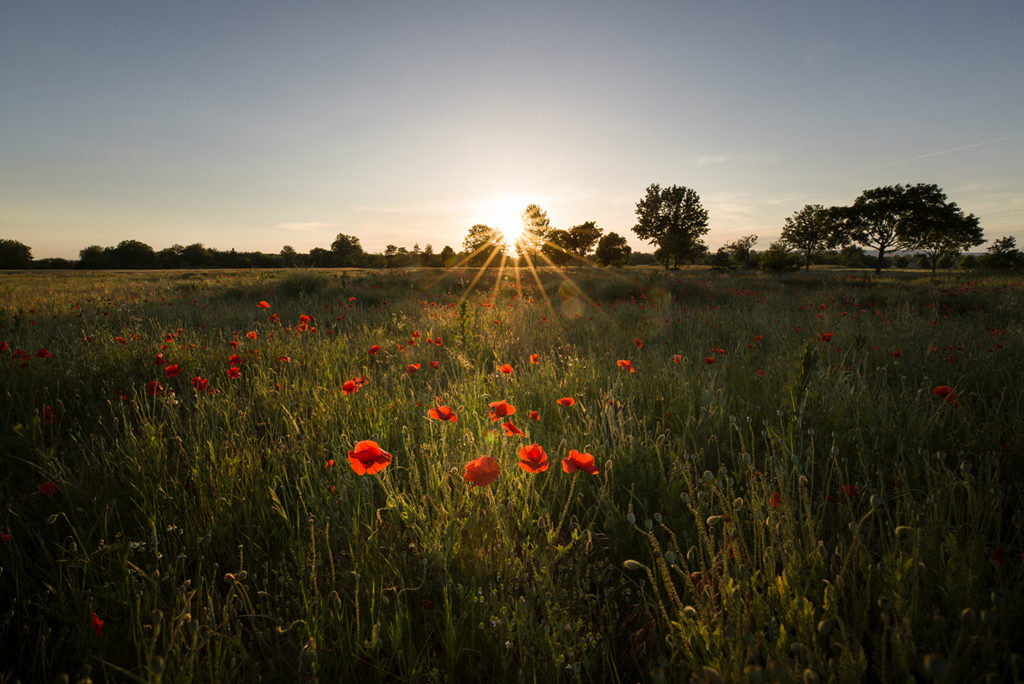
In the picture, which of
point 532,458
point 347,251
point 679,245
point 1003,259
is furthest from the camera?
point 347,251

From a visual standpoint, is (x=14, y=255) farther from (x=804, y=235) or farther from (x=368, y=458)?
(x=804, y=235)

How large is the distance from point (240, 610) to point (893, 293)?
15.7 metres

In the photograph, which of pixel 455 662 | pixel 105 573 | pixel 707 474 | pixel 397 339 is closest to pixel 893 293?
pixel 397 339

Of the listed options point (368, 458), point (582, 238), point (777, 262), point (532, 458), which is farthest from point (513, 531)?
point (582, 238)

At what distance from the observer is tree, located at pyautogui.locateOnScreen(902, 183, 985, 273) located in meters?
35.1

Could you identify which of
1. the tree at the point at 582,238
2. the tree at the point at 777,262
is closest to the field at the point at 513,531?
the tree at the point at 777,262

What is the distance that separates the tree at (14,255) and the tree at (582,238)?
76507 mm

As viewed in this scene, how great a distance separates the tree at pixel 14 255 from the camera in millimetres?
56247

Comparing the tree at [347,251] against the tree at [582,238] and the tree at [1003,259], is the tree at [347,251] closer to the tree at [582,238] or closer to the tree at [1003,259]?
the tree at [582,238]

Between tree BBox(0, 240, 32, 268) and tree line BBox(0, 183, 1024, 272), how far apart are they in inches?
5.1

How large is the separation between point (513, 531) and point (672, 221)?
194 ft

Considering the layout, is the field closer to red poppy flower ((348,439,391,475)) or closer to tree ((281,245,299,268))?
red poppy flower ((348,439,391,475))

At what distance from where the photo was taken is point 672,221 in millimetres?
54562

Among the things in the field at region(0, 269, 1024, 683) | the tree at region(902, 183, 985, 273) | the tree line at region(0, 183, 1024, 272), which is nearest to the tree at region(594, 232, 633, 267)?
the tree line at region(0, 183, 1024, 272)
